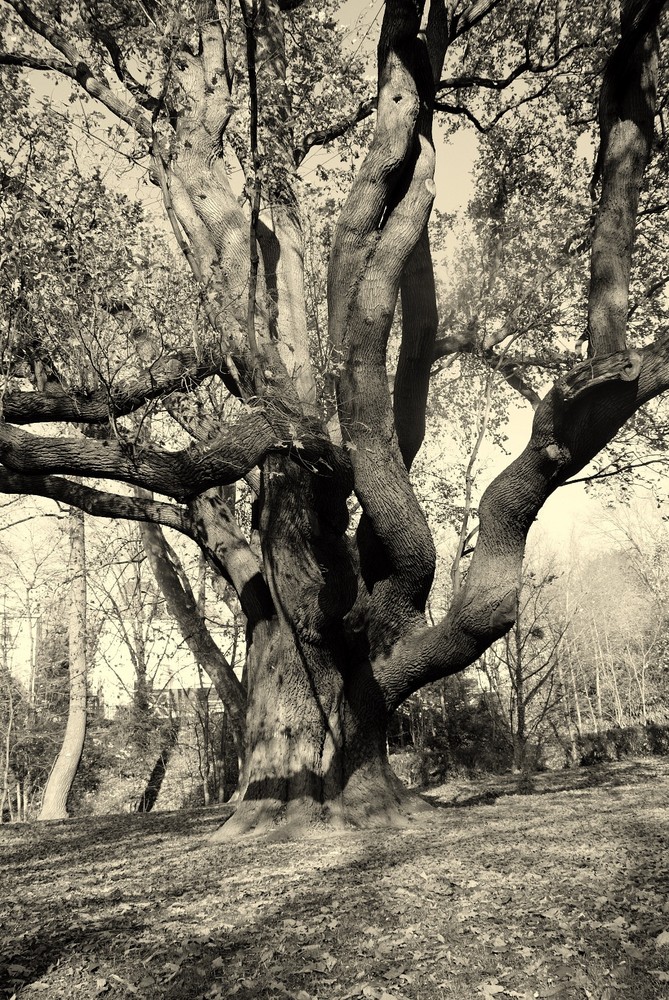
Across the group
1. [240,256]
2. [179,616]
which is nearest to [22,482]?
[240,256]

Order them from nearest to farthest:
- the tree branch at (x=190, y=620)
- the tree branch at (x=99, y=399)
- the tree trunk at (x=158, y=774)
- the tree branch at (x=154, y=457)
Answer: the tree branch at (x=154, y=457), the tree branch at (x=99, y=399), the tree branch at (x=190, y=620), the tree trunk at (x=158, y=774)

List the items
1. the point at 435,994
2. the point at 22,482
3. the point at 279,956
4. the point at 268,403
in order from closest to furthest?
the point at 435,994
the point at 279,956
the point at 268,403
the point at 22,482

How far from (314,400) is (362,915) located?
5.13 meters

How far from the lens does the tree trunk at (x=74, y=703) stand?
14.2 metres

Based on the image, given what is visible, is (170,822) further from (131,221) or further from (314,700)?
(131,221)

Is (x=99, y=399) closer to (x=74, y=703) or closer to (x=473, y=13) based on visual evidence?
(x=473, y=13)

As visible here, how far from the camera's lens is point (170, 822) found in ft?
31.0

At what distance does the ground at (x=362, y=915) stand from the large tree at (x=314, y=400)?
1266 mm

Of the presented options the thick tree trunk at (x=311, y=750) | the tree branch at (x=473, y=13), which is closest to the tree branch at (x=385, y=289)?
the thick tree trunk at (x=311, y=750)

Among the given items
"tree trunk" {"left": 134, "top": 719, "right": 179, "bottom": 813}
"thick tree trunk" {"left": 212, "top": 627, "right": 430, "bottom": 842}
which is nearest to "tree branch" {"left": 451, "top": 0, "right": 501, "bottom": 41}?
"thick tree trunk" {"left": 212, "top": 627, "right": 430, "bottom": 842}

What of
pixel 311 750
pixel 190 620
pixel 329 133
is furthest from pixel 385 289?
pixel 190 620

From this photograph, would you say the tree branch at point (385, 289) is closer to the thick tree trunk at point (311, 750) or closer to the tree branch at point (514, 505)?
the tree branch at point (514, 505)

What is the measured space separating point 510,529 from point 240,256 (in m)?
3.88

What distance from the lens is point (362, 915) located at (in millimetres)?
4121
